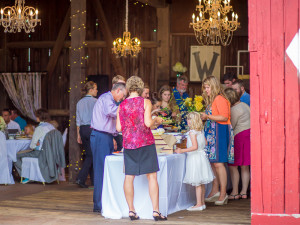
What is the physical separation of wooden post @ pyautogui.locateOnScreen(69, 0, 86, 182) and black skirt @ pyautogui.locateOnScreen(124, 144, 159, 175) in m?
3.31

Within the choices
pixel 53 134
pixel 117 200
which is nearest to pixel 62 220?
pixel 117 200

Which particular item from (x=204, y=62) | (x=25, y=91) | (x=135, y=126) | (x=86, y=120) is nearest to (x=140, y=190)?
(x=135, y=126)

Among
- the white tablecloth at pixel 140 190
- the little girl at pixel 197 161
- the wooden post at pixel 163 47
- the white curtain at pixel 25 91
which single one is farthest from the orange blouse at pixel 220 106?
the white curtain at pixel 25 91

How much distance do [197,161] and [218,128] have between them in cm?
63

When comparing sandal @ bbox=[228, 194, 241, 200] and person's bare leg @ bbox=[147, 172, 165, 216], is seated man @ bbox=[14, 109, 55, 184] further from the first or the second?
person's bare leg @ bbox=[147, 172, 165, 216]

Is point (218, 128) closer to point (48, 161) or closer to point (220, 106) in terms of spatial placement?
point (220, 106)

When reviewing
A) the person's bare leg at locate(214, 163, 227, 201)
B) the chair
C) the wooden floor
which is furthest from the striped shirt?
the person's bare leg at locate(214, 163, 227, 201)

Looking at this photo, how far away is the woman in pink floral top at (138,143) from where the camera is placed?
5.72 metres

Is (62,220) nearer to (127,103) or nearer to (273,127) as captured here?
(127,103)

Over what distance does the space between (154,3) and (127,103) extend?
252 inches

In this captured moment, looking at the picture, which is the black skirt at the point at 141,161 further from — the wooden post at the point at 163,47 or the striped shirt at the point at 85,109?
the wooden post at the point at 163,47

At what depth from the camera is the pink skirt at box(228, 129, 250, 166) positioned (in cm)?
741

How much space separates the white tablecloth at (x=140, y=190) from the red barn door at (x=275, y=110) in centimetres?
171

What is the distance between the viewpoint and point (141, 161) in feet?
18.8
